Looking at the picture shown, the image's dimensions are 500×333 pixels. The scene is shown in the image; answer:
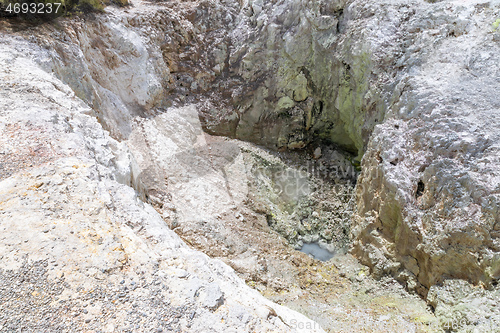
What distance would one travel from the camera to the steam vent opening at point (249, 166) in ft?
9.41

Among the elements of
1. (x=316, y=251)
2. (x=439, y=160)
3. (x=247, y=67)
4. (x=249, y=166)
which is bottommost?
(x=316, y=251)

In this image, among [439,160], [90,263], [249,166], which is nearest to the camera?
[90,263]

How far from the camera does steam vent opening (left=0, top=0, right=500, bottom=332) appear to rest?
9.41 ft

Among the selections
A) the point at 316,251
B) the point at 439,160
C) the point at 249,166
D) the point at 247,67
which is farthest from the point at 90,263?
the point at 247,67

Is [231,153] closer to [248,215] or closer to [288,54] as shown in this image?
[248,215]

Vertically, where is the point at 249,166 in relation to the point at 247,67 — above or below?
below

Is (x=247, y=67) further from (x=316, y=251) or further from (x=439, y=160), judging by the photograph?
(x=439, y=160)

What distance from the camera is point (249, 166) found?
9.51 metres

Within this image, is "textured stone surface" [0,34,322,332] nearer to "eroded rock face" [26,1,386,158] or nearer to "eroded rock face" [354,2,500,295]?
"eroded rock face" [354,2,500,295]

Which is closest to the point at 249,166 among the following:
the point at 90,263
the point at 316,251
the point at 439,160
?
the point at 316,251

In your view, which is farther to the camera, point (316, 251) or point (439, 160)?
point (316, 251)

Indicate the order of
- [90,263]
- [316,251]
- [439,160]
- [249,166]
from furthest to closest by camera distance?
[249,166]
[316,251]
[439,160]
[90,263]

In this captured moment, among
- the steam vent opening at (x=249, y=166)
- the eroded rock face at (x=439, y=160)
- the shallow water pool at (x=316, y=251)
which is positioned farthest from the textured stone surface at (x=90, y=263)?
the shallow water pool at (x=316, y=251)

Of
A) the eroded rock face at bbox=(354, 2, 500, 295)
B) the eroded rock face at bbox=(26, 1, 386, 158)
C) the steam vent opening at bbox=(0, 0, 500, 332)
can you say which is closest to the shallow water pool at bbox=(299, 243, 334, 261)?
the steam vent opening at bbox=(0, 0, 500, 332)
